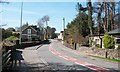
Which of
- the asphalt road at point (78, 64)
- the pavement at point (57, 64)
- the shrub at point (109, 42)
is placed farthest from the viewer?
the shrub at point (109, 42)

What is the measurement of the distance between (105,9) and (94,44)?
373 inches

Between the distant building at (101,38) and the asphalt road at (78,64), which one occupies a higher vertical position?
the distant building at (101,38)

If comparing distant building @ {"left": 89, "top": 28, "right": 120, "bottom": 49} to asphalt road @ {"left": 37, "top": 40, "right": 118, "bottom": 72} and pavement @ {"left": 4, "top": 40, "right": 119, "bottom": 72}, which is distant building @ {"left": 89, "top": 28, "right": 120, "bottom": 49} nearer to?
asphalt road @ {"left": 37, "top": 40, "right": 118, "bottom": 72}

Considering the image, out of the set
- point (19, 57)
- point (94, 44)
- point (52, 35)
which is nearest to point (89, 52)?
point (94, 44)

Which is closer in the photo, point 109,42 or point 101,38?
point 109,42

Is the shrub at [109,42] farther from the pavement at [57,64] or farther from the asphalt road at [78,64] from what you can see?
the pavement at [57,64]

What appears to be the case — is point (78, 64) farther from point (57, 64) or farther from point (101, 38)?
point (101, 38)

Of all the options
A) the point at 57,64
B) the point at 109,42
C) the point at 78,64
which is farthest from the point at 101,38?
the point at 57,64

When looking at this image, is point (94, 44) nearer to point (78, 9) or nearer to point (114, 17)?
point (114, 17)

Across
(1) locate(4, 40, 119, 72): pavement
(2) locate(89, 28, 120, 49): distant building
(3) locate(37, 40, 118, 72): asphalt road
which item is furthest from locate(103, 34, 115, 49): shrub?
(1) locate(4, 40, 119, 72): pavement

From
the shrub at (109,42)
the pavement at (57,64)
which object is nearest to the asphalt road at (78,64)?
the pavement at (57,64)

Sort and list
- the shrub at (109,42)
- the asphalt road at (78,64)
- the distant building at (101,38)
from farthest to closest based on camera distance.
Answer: the distant building at (101,38), the shrub at (109,42), the asphalt road at (78,64)

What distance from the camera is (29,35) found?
→ 103312 mm

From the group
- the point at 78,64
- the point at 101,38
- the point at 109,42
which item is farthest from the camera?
the point at 101,38
